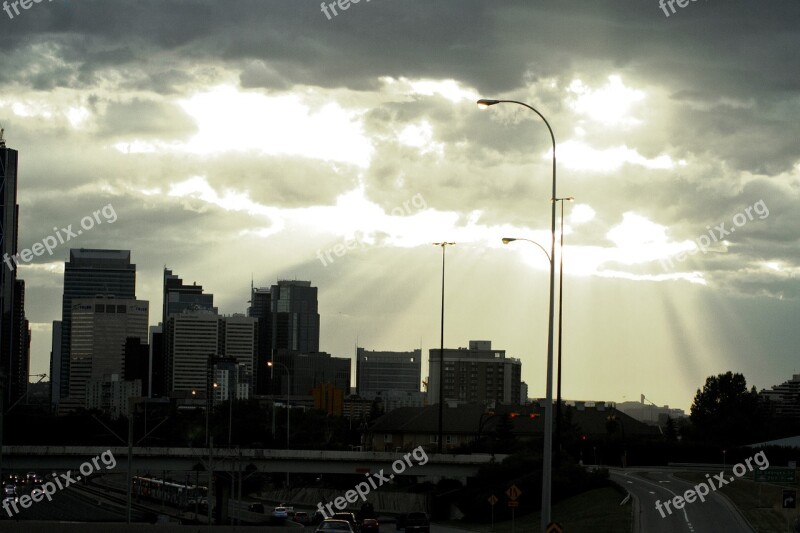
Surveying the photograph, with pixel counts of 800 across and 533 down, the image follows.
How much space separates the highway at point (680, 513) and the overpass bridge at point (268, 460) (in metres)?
22.5

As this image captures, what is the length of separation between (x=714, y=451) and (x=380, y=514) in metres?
33.5

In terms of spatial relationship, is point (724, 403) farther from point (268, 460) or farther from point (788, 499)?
point (788, 499)

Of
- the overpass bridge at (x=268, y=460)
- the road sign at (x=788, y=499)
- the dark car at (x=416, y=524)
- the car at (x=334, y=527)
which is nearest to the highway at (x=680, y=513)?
the road sign at (x=788, y=499)

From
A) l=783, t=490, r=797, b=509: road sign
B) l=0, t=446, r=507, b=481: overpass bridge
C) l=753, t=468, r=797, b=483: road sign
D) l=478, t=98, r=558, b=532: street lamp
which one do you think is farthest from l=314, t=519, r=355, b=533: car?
l=0, t=446, r=507, b=481: overpass bridge

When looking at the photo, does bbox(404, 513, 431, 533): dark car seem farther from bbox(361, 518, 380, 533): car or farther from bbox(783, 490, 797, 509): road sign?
bbox(783, 490, 797, 509): road sign

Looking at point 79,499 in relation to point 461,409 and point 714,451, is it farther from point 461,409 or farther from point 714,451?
point 714,451

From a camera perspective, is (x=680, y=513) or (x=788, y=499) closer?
(x=788, y=499)

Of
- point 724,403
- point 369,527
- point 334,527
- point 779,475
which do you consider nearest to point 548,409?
point 334,527

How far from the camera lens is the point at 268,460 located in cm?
9388

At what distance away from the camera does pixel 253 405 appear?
603 feet

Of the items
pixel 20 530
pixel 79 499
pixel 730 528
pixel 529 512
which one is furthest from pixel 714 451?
pixel 20 530

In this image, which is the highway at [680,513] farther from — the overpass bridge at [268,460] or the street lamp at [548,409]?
the overpass bridge at [268,460]

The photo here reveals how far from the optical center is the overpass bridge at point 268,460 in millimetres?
89000

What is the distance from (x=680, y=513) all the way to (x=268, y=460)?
44.1m
